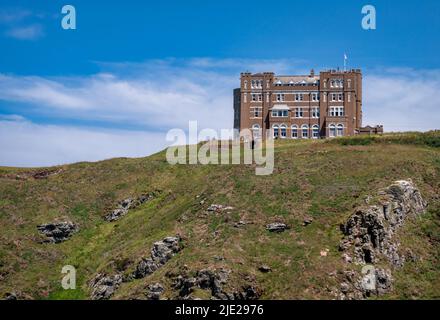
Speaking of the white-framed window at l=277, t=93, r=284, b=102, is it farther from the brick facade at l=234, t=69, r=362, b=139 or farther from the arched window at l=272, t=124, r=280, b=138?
the arched window at l=272, t=124, r=280, b=138

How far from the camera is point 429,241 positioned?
7162 cm

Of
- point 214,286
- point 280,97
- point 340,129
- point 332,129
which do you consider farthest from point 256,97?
point 214,286

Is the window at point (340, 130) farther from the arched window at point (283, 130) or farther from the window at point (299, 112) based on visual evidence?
the arched window at point (283, 130)

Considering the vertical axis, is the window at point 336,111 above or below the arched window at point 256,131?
above

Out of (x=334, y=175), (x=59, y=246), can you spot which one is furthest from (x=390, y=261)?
(x=59, y=246)

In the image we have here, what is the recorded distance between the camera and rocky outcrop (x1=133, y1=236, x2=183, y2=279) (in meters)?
71.8

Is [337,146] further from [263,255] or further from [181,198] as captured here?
[263,255]

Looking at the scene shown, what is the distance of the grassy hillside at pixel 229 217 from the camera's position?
218 feet

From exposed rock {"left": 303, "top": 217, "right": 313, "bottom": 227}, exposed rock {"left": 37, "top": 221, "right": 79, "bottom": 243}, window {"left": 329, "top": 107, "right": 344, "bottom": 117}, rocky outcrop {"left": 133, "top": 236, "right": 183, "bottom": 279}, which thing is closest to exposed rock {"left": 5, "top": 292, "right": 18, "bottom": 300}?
exposed rock {"left": 37, "top": 221, "right": 79, "bottom": 243}

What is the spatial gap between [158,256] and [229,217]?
31.5 ft

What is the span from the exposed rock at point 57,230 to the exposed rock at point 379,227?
37938mm

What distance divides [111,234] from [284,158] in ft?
87.1

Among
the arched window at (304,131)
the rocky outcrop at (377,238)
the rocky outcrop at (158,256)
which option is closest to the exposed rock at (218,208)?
the rocky outcrop at (158,256)

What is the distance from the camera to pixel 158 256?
72.8 meters
